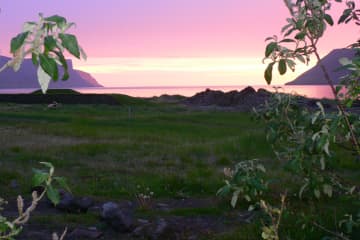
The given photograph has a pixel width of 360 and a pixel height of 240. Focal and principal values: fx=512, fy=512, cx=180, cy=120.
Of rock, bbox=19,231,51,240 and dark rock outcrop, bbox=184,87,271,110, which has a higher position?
dark rock outcrop, bbox=184,87,271,110

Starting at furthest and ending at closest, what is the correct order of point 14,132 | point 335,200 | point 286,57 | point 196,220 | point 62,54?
point 14,132 < point 335,200 < point 196,220 < point 286,57 < point 62,54

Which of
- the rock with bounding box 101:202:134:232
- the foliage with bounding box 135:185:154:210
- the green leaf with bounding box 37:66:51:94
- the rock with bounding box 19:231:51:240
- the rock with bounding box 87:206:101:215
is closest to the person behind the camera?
the green leaf with bounding box 37:66:51:94

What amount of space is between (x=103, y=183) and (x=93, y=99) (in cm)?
5571

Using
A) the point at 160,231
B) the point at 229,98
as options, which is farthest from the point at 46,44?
the point at 229,98

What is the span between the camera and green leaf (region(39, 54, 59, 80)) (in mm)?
1910

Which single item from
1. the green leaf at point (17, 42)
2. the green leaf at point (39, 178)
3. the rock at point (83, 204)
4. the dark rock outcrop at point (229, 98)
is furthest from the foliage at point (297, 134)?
the dark rock outcrop at point (229, 98)

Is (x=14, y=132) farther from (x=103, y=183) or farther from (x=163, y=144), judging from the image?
(x=103, y=183)

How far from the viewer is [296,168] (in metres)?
4.20

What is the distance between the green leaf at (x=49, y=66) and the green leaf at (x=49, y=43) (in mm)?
39

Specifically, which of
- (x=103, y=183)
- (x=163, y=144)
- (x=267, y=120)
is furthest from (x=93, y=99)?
(x=267, y=120)

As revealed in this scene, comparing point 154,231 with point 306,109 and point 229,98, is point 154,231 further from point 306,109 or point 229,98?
point 229,98

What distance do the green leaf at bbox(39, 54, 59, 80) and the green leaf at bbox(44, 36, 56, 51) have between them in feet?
0.13

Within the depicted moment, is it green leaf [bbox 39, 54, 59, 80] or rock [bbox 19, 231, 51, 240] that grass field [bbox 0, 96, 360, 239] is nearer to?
rock [bbox 19, 231, 51, 240]

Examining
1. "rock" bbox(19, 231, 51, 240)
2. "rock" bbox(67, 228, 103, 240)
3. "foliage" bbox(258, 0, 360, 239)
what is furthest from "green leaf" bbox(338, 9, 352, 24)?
"rock" bbox(19, 231, 51, 240)
